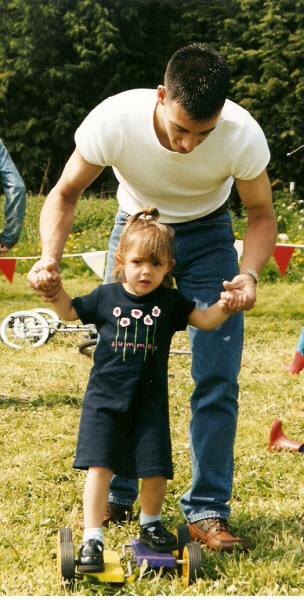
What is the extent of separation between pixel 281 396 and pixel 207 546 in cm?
264

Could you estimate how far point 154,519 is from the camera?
3004 millimetres

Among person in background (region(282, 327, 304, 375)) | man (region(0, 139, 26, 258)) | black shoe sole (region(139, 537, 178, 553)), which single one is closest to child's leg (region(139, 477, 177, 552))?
black shoe sole (region(139, 537, 178, 553))

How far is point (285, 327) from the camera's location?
8.41 meters

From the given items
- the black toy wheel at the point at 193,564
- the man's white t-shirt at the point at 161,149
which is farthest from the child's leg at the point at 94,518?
the man's white t-shirt at the point at 161,149

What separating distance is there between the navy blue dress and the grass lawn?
1.33 feet

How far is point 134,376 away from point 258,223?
0.82m

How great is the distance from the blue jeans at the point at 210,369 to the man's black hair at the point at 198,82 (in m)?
0.61

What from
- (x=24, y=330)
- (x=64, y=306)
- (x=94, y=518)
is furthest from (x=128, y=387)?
(x=24, y=330)

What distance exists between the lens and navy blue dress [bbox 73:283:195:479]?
115 inches

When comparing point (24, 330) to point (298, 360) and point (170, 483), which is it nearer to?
point (298, 360)

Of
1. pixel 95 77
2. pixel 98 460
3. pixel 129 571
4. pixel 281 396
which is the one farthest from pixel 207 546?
pixel 95 77

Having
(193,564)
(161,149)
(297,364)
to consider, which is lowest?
(297,364)

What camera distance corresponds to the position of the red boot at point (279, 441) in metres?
4.43

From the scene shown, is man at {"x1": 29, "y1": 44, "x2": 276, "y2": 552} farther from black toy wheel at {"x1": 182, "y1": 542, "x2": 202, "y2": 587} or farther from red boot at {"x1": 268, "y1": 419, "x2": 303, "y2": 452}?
red boot at {"x1": 268, "y1": 419, "x2": 303, "y2": 452}
